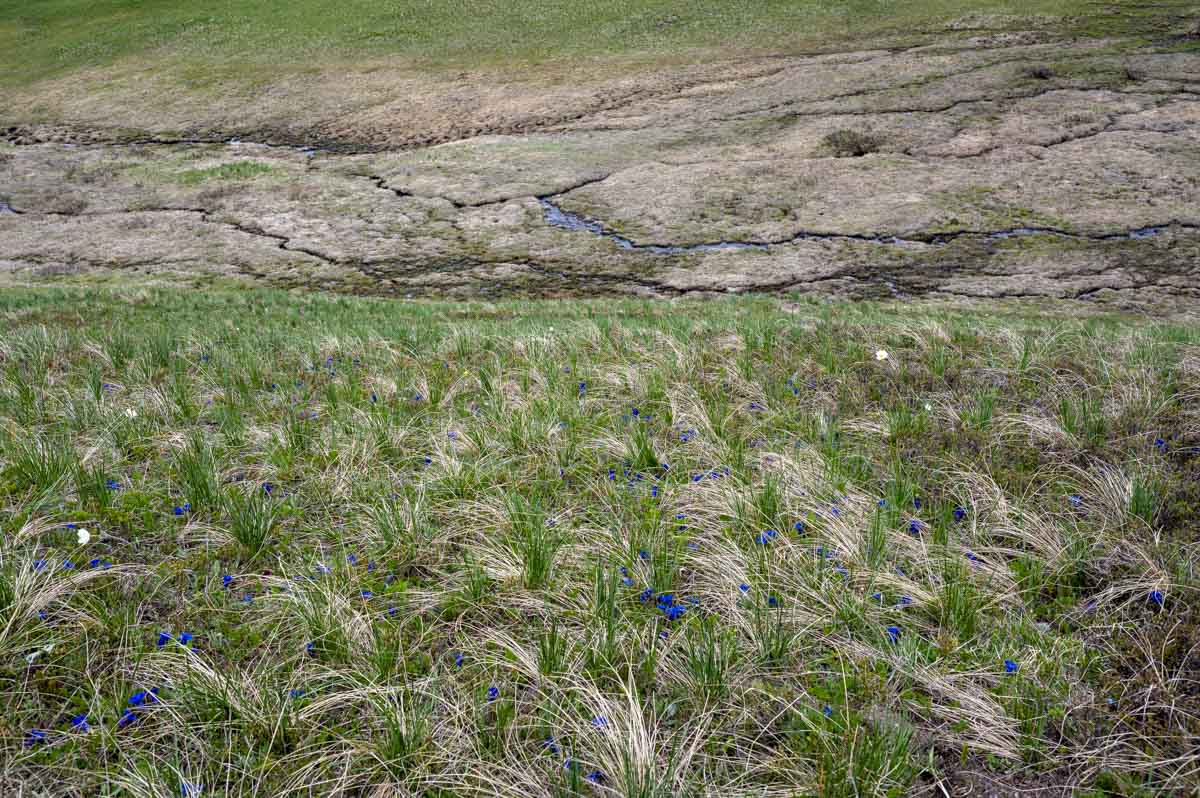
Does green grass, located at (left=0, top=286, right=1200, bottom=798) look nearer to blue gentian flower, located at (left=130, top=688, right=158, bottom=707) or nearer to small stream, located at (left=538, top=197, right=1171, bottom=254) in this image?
blue gentian flower, located at (left=130, top=688, right=158, bottom=707)

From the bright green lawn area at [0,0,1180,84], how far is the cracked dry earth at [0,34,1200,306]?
3.84 metres

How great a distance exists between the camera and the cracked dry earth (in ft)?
41.9

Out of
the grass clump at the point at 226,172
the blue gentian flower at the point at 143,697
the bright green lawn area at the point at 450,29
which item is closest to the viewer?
the blue gentian flower at the point at 143,697

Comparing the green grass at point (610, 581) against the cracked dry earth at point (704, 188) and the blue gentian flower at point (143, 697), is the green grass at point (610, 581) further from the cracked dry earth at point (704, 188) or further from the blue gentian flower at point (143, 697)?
the cracked dry earth at point (704, 188)

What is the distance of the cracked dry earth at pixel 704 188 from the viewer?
12773 millimetres

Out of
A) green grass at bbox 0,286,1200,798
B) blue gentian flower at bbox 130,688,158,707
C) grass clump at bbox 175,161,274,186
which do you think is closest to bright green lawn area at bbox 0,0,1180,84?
grass clump at bbox 175,161,274,186

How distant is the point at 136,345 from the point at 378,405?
10.6 feet

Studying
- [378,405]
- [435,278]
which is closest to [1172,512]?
[378,405]

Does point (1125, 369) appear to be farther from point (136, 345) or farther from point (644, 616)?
point (136, 345)

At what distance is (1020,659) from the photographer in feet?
9.02

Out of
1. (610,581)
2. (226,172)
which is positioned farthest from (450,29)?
(610,581)

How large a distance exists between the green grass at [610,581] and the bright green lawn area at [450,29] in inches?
956

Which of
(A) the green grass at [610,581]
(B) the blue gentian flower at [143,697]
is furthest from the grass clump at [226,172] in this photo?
(B) the blue gentian flower at [143,697]

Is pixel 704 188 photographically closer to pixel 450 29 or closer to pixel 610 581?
pixel 610 581
